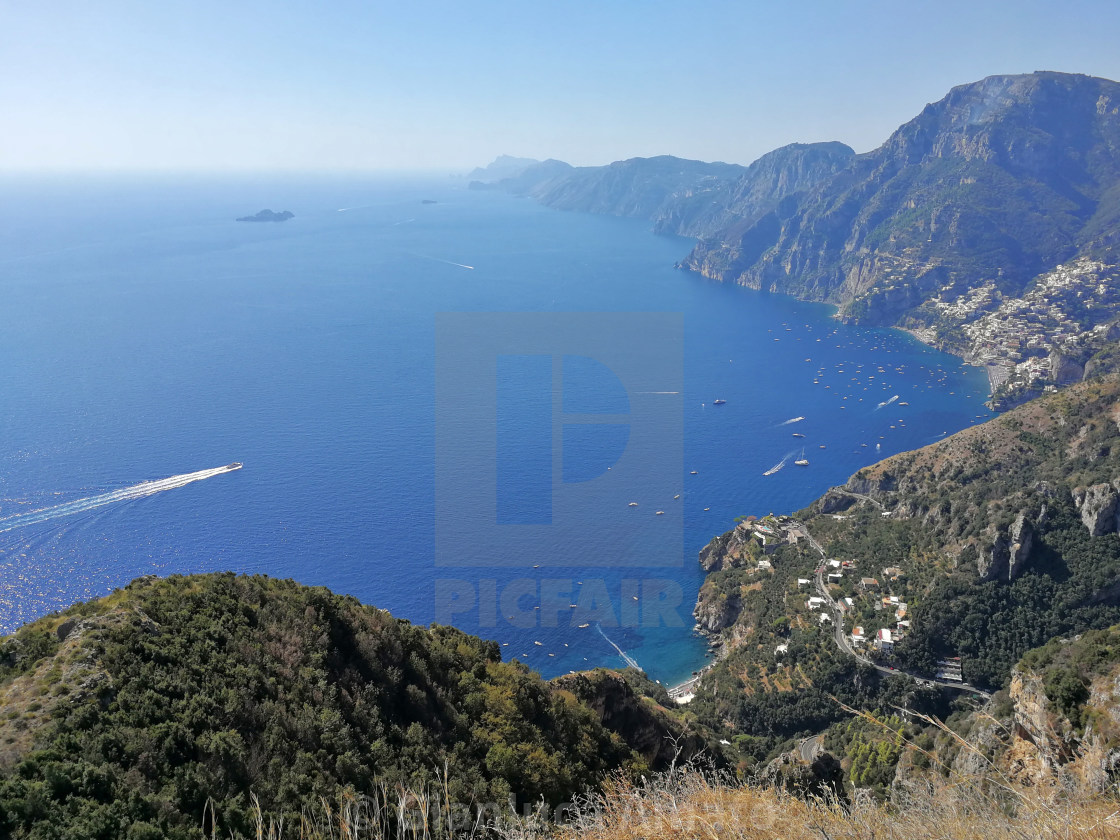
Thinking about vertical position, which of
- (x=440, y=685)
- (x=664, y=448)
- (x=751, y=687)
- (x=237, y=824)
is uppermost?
(x=237, y=824)

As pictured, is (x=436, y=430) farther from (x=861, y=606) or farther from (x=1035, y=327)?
(x=1035, y=327)

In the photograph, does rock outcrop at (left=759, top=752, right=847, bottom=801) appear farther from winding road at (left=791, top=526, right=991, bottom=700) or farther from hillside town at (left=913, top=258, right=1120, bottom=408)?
hillside town at (left=913, top=258, right=1120, bottom=408)

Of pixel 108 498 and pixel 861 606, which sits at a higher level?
pixel 108 498

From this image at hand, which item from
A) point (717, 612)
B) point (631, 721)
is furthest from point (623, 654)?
point (631, 721)

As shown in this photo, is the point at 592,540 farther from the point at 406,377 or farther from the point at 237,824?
the point at 237,824

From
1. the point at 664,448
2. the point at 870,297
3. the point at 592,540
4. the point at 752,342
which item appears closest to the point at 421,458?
the point at 592,540

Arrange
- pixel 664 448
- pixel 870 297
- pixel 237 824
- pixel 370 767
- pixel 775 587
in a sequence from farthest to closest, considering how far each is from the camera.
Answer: pixel 870 297 → pixel 664 448 → pixel 775 587 → pixel 370 767 → pixel 237 824
